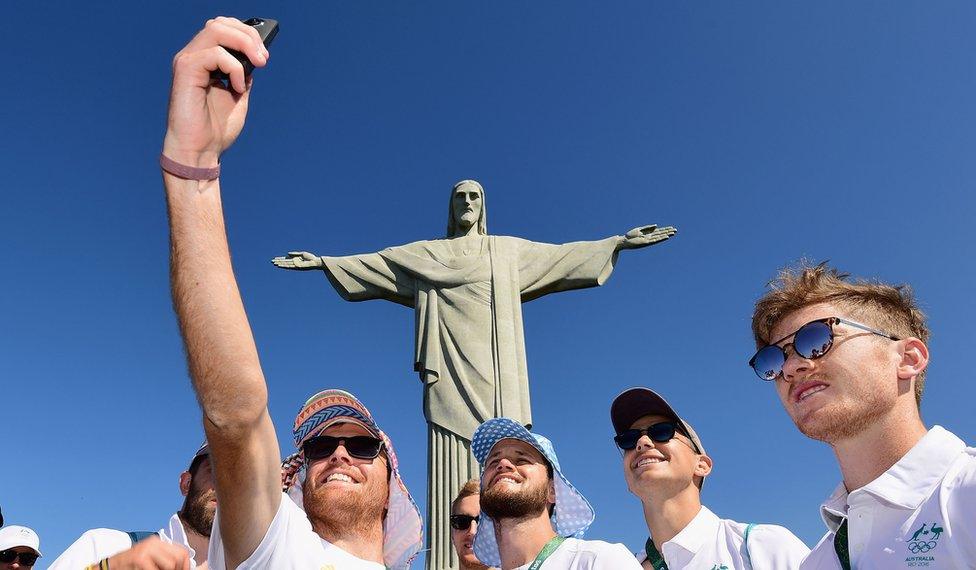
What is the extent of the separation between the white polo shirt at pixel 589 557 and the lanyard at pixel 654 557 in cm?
58

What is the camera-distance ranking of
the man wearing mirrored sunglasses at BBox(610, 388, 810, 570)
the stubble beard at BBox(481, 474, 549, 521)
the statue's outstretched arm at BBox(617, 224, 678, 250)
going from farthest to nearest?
the statue's outstretched arm at BBox(617, 224, 678, 250) < the stubble beard at BBox(481, 474, 549, 521) < the man wearing mirrored sunglasses at BBox(610, 388, 810, 570)

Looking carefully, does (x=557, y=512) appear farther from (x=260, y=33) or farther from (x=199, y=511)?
(x=260, y=33)

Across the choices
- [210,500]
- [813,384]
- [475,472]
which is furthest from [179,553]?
[475,472]

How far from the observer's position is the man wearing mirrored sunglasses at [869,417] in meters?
1.82

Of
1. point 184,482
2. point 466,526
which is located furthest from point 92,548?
point 466,526

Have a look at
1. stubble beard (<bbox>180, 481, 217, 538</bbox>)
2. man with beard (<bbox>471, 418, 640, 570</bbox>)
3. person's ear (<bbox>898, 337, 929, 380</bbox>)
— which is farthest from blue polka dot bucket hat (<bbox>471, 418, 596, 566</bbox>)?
person's ear (<bbox>898, 337, 929, 380</bbox>)

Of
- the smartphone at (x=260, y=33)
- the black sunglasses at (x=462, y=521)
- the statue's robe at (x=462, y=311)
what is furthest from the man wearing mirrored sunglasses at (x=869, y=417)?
the statue's robe at (x=462, y=311)

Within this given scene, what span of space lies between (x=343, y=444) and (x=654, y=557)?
5.56ft

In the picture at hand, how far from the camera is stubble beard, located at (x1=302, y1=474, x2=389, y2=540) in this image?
2623 mm

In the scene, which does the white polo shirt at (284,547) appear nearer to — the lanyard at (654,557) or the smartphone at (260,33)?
the smartphone at (260,33)

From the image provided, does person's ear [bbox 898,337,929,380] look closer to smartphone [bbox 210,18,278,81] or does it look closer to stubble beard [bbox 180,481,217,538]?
smartphone [bbox 210,18,278,81]

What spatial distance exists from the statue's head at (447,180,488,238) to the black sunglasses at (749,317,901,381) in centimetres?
554

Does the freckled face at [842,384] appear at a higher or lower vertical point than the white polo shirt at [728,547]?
higher

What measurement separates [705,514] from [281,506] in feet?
7.52
